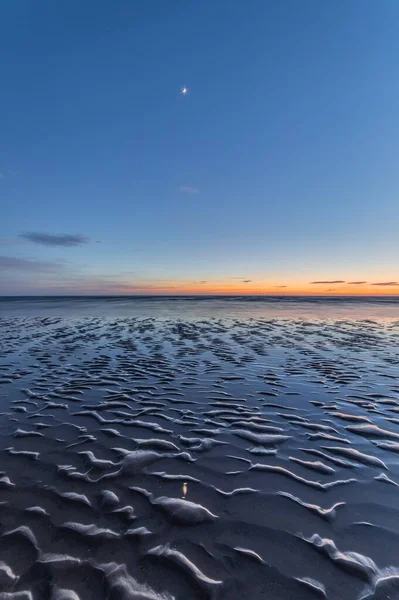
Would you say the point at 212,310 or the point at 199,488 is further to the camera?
the point at 212,310

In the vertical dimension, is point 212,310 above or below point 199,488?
above

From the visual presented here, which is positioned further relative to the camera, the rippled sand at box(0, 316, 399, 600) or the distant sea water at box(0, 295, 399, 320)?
the distant sea water at box(0, 295, 399, 320)

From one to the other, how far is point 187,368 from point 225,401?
14.5 ft

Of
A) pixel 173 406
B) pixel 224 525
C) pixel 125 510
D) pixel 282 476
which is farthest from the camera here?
pixel 173 406

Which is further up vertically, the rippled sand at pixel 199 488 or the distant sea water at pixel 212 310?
the distant sea water at pixel 212 310

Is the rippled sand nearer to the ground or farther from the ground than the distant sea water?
nearer to the ground

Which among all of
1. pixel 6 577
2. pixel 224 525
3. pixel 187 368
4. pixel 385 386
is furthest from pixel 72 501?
pixel 385 386

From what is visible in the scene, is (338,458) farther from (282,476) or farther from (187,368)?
(187,368)

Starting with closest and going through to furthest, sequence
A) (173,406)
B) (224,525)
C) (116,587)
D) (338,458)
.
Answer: (116,587) < (224,525) < (338,458) < (173,406)

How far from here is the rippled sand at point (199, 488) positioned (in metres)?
3.48

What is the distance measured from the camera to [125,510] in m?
4.57

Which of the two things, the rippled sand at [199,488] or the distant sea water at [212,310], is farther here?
the distant sea water at [212,310]

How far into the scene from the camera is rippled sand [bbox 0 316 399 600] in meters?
3.48

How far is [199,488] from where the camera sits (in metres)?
5.15
